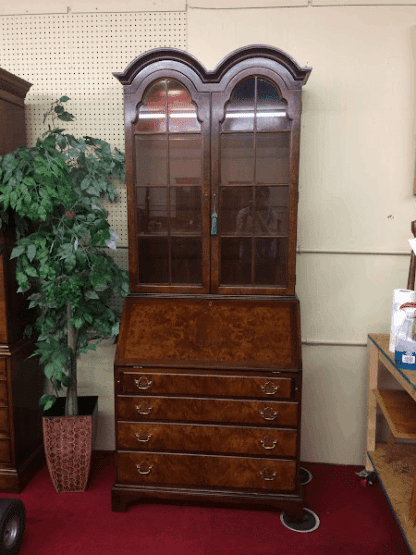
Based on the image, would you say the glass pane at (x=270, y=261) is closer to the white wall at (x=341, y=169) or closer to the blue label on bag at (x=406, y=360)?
the white wall at (x=341, y=169)

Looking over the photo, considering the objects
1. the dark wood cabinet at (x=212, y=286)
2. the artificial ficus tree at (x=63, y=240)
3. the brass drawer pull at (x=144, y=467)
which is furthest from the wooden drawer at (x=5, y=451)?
the brass drawer pull at (x=144, y=467)

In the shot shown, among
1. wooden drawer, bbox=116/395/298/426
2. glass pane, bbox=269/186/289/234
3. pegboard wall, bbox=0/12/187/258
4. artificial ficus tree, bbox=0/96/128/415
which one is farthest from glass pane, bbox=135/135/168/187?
wooden drawer, bbox=116/395/298/426

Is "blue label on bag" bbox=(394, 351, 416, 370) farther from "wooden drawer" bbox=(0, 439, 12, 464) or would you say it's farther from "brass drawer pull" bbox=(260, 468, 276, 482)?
"wooden drawer" bbox=(0, 439, 12, 464)

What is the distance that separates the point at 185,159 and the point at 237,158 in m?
0.29


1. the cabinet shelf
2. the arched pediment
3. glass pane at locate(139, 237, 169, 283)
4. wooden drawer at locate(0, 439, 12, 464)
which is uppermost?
the arched pediment

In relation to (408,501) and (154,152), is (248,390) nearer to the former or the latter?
(408,501)

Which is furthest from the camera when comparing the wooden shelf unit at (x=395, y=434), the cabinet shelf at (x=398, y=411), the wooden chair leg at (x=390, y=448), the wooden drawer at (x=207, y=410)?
the wooden chair leg at (x=390, y=448)

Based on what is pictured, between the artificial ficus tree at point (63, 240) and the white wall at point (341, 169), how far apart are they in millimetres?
1009

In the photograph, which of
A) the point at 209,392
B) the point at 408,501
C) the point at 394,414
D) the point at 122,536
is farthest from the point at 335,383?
the point at 122,536

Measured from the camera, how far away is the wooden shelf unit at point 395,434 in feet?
6.53

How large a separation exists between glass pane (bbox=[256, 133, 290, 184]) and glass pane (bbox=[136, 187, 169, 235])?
55 centimetres

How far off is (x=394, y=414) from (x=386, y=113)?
1781 millimetres

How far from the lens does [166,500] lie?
8.11 feet

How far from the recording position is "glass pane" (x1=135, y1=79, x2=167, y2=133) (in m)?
2.31
